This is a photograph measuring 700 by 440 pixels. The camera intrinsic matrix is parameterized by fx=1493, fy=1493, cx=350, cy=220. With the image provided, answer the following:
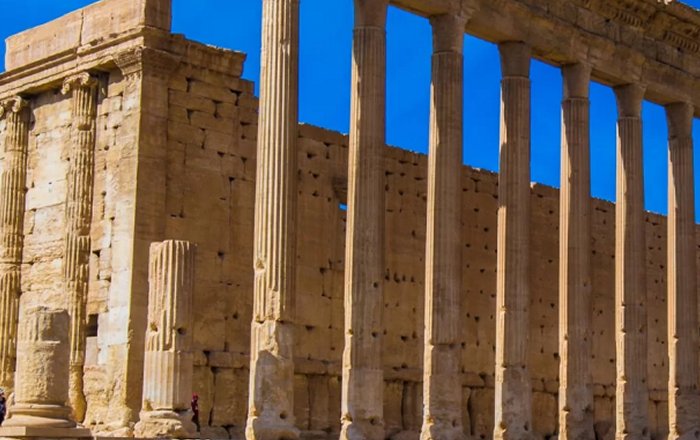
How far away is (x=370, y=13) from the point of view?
87.9 ft

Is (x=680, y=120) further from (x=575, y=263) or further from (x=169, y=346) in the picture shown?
(x=169, y=346)

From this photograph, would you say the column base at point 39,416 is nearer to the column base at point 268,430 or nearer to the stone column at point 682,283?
the column base at point 268,430

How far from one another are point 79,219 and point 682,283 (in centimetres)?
1419

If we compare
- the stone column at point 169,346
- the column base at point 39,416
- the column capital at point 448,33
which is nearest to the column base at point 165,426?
the stone column at point 169,346

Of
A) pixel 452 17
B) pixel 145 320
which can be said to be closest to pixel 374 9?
pixel 452 17

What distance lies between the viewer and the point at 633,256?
3309 centimetres

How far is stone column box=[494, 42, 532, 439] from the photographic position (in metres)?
29.2

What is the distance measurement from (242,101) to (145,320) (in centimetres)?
520

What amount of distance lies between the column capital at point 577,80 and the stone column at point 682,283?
4.15m

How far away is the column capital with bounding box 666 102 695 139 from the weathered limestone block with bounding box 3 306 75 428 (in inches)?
705

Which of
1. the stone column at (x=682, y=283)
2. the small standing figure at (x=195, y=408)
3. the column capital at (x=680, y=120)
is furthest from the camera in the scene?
the column capital at (x=680, y=120)

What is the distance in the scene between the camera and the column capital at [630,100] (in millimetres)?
33438

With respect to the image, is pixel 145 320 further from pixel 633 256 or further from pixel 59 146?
pixel 633 256

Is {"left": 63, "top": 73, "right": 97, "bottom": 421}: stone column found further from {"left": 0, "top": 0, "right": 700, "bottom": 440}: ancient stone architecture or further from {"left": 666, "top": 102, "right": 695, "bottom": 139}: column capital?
{"left": 666, "top": 102, "right": 695, "bottom": 139}: column capital
